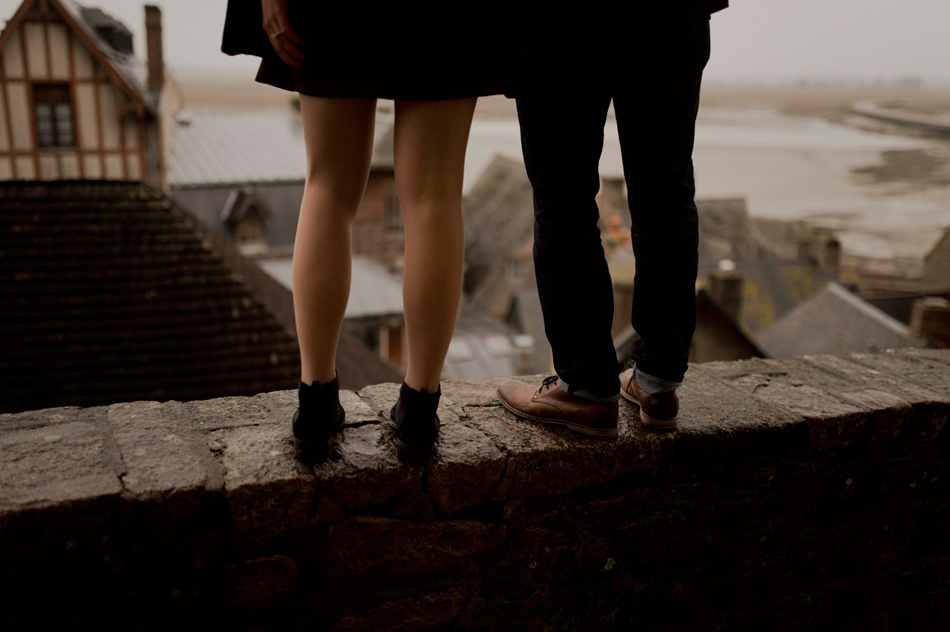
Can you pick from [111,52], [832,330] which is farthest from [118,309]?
[832,330]

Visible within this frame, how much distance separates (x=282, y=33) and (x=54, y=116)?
1436 cm

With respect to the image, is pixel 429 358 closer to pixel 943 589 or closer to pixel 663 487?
pixel 663 487

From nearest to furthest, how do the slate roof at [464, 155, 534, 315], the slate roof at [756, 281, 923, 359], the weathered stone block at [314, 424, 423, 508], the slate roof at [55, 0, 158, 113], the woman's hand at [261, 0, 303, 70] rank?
the woman's hand at [261, 0, 303, 70]
the weathered stone block at [314, 424, 423, 508]
the slate roof at [55, 0, 158, 113]
the slate roof at [756, 281, 923, 359]
the slate roof at [464, 155, 534, 315]

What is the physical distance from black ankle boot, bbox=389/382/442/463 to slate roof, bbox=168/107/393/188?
49.6 ft

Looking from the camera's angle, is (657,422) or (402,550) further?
(657,422)

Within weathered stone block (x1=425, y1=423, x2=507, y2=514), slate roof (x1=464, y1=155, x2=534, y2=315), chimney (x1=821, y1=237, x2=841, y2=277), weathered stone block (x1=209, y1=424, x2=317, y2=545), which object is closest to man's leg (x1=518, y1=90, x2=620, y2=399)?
weathered stone block (x1=425, y1=423, x2=507, y2=514)

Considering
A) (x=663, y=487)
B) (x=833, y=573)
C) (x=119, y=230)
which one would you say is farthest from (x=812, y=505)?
(x=119, y=230)

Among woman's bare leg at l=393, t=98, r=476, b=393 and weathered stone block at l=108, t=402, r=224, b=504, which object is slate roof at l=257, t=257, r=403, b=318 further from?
woman's bare leg at l=393, t=98, r=476, b=393

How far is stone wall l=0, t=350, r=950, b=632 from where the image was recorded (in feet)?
4.23

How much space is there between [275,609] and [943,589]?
1.75m

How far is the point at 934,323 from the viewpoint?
1628cm

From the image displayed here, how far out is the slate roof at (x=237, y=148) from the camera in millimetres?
16703

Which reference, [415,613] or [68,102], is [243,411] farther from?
[68,102]

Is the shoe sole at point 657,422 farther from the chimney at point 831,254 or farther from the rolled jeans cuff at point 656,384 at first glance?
the chimney at point 831,254
